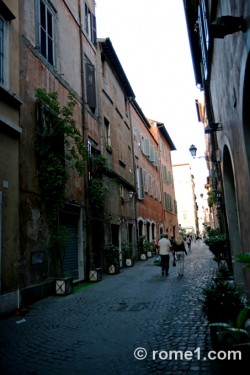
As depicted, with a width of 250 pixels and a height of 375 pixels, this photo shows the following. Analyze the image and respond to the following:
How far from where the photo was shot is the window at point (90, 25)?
1480 cm

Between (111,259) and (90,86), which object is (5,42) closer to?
(90,86)

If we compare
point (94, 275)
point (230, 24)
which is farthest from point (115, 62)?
point (230, 24)

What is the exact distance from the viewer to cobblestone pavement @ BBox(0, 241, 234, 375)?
12.2 ft

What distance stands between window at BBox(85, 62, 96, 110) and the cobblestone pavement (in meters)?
8.23

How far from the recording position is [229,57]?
490 centimetres

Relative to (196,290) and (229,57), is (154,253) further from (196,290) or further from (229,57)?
(229,57)

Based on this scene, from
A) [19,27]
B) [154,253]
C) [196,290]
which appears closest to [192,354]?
[196,290]

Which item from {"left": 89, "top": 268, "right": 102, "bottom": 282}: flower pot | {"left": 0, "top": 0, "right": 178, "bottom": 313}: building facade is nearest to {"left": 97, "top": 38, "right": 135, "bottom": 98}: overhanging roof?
{"left": 0, "top": 0, "right": 178, "bottom": 313}: building facade

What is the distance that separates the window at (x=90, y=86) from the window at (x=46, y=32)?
117 inches

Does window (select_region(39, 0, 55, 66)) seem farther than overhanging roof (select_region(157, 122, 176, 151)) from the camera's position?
No

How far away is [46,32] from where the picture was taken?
10180mm

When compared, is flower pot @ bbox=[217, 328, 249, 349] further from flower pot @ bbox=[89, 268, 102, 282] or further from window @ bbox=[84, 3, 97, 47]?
window @ bbox=[84, 3, 97, 47]

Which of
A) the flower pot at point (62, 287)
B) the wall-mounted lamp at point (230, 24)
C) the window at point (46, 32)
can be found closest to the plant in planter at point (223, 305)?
the wall-mounted lamp at point (230, 24)

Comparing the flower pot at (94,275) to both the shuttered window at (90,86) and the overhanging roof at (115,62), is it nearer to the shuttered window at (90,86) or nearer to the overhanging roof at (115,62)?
the shuttered window at (90,86)
